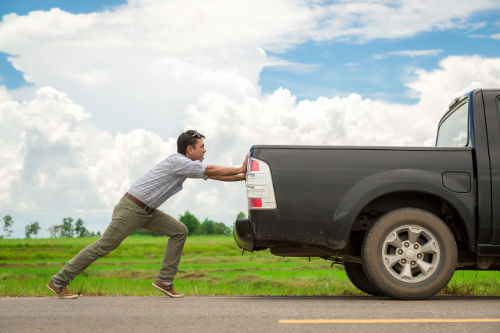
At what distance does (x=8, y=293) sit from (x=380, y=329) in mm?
4856

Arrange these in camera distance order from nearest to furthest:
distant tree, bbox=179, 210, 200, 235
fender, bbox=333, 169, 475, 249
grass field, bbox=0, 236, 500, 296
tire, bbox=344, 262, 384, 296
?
fender, bbox=333, 169, 475, 249
tire, bbox=344, 262, 384, 296
grass field, bbox=0, 236, 500, 296
distant tree, bbox=179, 210, 200, 235

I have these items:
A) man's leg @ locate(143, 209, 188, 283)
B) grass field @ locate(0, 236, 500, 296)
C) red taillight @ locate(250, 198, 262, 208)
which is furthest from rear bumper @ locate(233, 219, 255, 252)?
grass field @ locate(0, 236, 500, 296)

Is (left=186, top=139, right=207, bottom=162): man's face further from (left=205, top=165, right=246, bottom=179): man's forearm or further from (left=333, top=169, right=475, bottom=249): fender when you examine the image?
(left=333, top=169, right=475, bottom=249): fender

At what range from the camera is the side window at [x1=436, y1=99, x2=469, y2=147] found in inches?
241

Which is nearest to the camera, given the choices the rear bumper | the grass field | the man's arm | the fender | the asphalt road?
the asphalt road

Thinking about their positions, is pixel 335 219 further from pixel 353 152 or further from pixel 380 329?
pixel 380 329

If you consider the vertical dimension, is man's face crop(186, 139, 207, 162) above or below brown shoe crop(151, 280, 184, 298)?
above

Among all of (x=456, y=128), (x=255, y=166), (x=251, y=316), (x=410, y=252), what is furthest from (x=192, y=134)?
(x=456, y=128)

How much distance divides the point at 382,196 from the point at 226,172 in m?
1.69

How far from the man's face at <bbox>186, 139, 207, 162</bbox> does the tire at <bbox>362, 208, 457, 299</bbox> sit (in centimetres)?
214

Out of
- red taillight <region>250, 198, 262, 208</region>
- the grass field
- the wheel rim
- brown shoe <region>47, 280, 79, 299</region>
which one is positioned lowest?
the grass field

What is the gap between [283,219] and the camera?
5.46m

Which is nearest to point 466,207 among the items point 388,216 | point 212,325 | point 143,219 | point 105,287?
point 388,216

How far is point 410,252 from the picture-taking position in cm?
552
